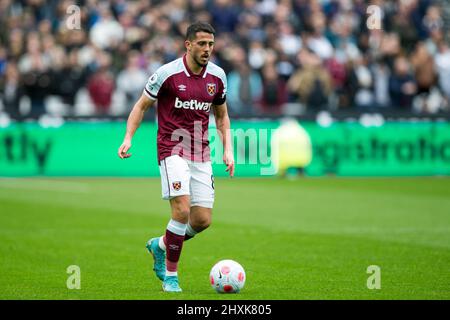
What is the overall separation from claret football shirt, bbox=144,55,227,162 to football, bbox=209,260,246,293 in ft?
3.85

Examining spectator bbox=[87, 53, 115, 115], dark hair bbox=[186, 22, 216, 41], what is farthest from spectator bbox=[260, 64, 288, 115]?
dark hair bbox=[186, 22, 216, 41]

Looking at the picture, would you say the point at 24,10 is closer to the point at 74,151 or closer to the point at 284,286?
the point at 74,151

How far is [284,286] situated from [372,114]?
16.1 metres

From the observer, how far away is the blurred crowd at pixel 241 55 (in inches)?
1021

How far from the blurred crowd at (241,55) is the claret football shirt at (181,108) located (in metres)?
15.1

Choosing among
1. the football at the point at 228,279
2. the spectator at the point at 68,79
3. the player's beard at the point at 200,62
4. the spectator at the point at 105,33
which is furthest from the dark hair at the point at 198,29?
the spectator at the point at 105,33

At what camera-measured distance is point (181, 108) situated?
1031 cm

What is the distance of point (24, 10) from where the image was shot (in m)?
27.7

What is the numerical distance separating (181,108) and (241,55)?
16685mm

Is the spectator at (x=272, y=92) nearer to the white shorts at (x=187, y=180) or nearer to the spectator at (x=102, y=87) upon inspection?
the spectator at (x=102, y=87)

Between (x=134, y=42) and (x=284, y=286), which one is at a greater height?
(x=134, y=42)
